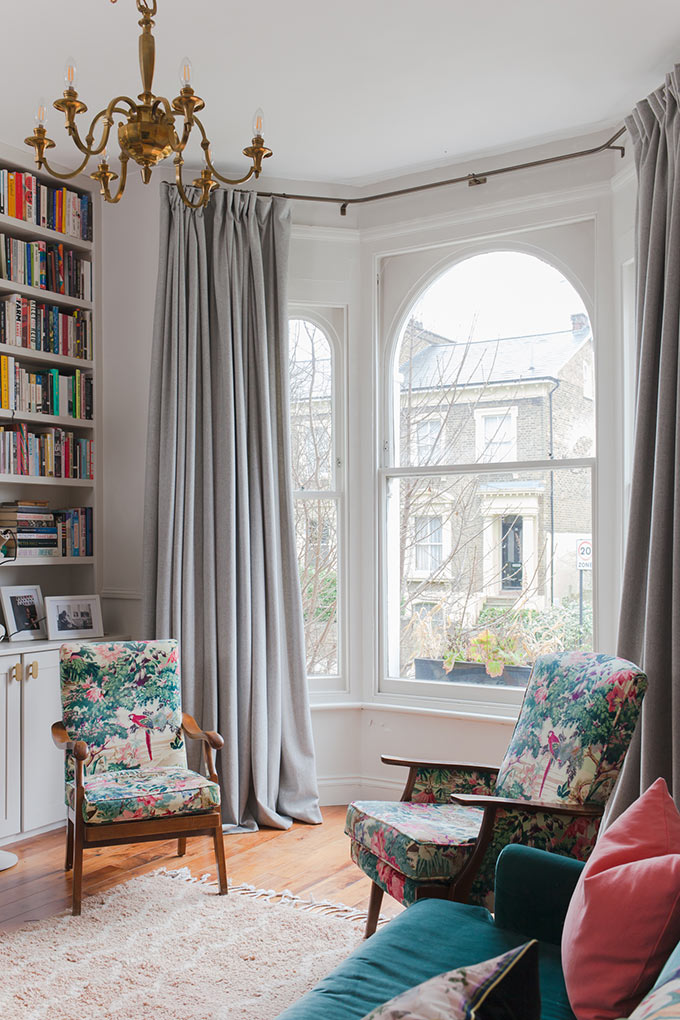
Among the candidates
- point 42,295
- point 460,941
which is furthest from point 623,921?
point 42,295

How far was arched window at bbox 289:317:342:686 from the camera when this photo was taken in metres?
4.54

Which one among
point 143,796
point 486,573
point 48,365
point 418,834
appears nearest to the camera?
point 418,834

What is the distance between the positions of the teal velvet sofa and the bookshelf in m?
2.70

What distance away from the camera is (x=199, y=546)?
418 cm

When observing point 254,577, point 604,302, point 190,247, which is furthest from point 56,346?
point 604,302

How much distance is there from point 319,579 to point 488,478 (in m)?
0.99

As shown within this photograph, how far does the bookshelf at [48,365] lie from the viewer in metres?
4.15

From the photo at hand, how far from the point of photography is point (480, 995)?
3.35 feet

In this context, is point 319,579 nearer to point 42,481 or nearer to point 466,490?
point 466,490

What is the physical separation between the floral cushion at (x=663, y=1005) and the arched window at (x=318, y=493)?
3341 mm

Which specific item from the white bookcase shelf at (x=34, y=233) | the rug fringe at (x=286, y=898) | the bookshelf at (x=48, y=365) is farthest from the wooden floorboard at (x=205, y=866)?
the white bookcase shelf at (x=34, y=233)

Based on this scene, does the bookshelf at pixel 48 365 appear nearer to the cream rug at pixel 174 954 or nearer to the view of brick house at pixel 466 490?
the view of brick house at pixel 466 490

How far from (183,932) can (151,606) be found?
1.58m

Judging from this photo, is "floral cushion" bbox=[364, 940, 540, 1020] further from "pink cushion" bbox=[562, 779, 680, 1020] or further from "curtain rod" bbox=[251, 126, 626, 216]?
"curtain rod" bbox=[251, 126, 626, 216]
